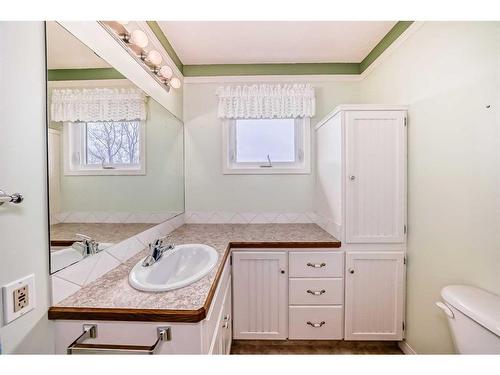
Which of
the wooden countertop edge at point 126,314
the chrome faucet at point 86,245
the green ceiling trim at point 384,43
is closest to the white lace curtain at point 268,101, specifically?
the green ceiling trim at point 384,43

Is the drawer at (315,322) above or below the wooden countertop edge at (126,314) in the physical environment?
below

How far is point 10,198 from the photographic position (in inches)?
24.2

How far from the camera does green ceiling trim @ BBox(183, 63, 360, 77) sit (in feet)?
7.00

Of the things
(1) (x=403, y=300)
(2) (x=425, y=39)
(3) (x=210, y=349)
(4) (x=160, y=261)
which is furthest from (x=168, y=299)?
(2) (x=425, y=39)

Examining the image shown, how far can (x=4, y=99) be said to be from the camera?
62cm

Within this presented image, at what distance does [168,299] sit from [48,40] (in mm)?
980

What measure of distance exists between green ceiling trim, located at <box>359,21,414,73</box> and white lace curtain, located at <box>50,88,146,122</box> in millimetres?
1800

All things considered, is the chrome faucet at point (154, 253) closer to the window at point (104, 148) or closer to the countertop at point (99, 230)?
the countertop at point (99, 230)

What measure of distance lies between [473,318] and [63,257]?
5.22ft

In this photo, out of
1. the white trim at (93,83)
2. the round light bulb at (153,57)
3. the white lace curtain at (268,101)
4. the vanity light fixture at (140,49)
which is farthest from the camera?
the white lace curtain at (268,101)

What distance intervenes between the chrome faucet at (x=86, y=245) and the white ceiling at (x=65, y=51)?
25.3 inches

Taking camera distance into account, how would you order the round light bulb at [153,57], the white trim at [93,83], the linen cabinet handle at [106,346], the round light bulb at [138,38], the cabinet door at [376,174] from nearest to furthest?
the linen cabinet handle at [106,346] → the white trim at [93,83] → the round light bulb at [138,38] → the round light bulb at [153,57] → the cabinet door at [376,174]

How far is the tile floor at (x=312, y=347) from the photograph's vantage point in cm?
160
